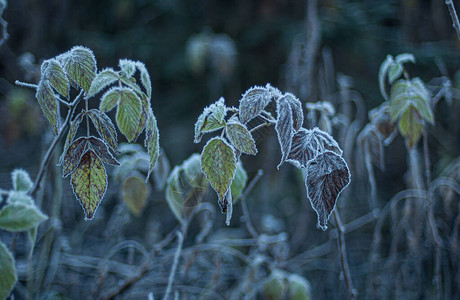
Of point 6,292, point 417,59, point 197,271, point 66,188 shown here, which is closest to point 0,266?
point 6,292

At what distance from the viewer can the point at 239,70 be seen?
2783 millimetres

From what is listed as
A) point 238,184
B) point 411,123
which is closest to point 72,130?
point 238,184

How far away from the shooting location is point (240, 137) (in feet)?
1.97

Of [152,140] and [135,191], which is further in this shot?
[135,191]

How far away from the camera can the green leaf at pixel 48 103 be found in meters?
0.56

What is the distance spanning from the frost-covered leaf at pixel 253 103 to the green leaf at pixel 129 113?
5.7 inches

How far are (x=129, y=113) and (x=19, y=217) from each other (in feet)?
0.67

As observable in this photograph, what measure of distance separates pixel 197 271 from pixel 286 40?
148 centimetres

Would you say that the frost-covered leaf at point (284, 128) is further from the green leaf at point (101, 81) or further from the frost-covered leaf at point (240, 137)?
the green leaf at point (101, 81)

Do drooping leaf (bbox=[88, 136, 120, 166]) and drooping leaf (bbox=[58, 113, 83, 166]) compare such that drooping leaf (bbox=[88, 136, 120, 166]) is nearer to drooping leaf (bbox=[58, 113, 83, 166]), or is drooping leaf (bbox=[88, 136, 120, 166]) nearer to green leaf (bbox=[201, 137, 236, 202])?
drooping leaf (bbox=[58, 113, 83, 166])

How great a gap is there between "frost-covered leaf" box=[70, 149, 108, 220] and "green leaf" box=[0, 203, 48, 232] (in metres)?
0.06

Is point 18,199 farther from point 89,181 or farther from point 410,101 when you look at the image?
point 410,101

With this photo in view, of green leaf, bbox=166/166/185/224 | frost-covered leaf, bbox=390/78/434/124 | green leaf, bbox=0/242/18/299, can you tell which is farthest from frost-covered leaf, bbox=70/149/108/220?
frost-covered leaf, bbox=390/78/434/124

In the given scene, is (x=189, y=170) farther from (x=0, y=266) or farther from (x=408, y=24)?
(x=408, y=24)
